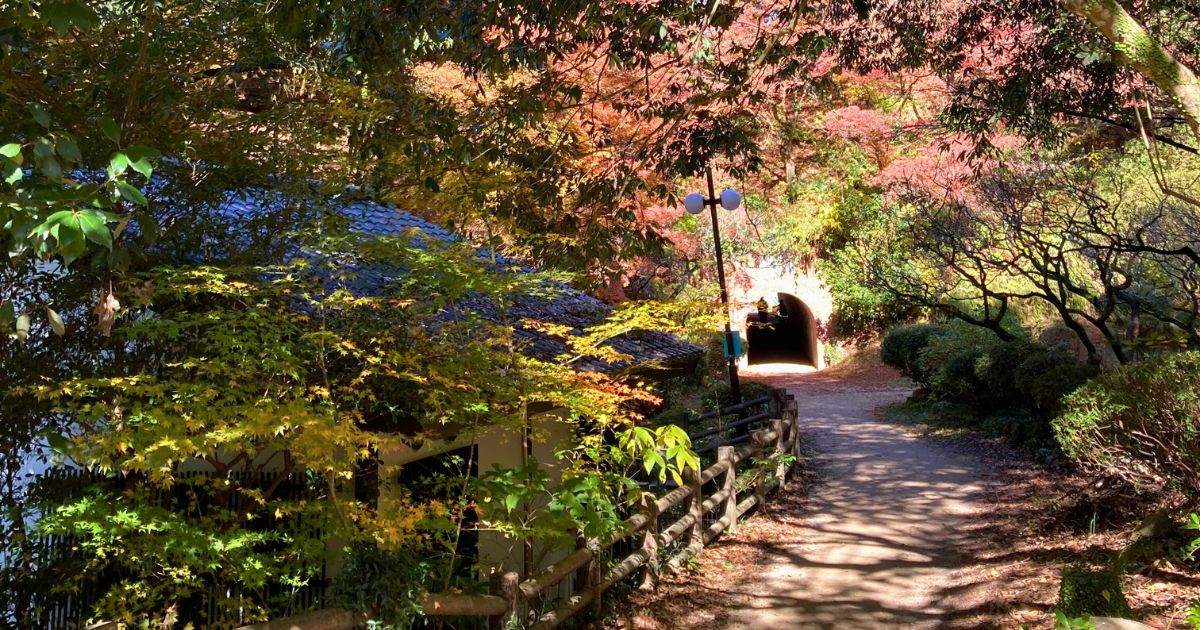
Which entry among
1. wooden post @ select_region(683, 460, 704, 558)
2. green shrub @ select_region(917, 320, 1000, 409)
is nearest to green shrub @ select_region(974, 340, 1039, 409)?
green shrub @ select_region(917, 320, 1000, 409)

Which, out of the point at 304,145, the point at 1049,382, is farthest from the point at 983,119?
the point at 304,145

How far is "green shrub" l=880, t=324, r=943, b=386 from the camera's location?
20.3 metres

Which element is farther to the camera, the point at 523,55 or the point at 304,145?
the point at 523,55

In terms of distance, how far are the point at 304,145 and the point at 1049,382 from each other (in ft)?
32.1

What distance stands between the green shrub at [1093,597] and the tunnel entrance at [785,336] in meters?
22.7

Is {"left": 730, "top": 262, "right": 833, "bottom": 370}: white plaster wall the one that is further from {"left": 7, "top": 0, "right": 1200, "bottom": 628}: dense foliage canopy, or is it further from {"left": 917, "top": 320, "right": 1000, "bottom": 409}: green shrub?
{"left": 7, "top": 0, "right": 1200, "bottom": 628}: dense foliage canopy

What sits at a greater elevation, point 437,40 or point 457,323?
point 437,40

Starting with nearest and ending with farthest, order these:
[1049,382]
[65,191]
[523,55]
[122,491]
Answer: [65,191] < [122,491] < [523,55] < [1049,382]

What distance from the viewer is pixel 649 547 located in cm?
804

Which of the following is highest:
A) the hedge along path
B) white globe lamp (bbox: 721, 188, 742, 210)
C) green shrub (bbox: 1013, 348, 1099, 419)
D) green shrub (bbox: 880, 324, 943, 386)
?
white globe lamp (bbox: 721, 188, 742, 210)

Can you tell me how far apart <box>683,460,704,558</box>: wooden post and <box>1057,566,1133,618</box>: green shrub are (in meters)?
4.30

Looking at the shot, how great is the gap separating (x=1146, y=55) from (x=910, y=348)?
680 inches

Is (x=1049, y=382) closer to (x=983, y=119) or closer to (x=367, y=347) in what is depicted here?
(x=983, y=119)

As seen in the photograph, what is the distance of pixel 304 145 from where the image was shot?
7.13 meters
